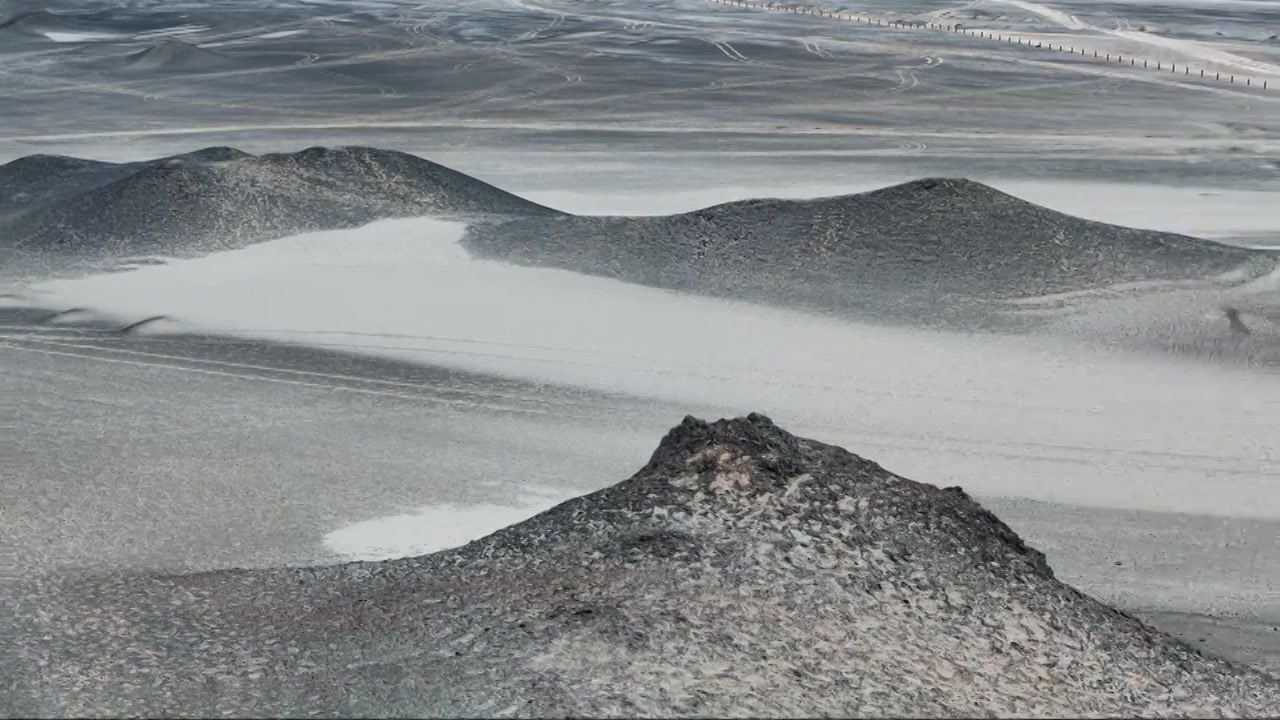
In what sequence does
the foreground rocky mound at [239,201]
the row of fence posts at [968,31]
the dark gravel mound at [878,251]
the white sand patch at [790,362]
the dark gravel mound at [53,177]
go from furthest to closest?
the row of fence posts at [968,31] → the dark gravel mound at [53,177] → the foreground rocky mound at [239,201] → the dark gravel mound at [878,251] → the white sand patch at [790,362]

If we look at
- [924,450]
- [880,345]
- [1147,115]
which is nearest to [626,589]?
[924,450]

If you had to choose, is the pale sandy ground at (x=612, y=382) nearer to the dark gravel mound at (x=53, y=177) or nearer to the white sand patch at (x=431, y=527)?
the white sand patch at (x=431, y=527)

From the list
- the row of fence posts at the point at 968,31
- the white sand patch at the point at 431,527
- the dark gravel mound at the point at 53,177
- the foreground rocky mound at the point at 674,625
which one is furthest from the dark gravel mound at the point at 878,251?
the row of fence posts at the point at 968,31

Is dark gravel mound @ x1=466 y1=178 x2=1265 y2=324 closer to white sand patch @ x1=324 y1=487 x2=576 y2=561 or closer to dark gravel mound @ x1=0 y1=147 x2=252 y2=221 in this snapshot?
white sand patch @ x1=324 y1=487 x2=576 y2=561

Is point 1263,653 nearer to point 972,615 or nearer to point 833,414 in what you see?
point 972,615

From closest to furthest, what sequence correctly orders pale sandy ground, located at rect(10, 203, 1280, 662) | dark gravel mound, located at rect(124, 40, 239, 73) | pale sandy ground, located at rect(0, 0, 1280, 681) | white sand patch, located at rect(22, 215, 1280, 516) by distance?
1. pale sandy ground, located at rect(10, 203, 1280, 662)
2. pale sandy ground, located at rect(0, 0, 1280, 681)
3. white sand patch, located at rect(22, 215, 1280, 516)
4. dark gravel mound, located at rect(124, 40, 239, 73)

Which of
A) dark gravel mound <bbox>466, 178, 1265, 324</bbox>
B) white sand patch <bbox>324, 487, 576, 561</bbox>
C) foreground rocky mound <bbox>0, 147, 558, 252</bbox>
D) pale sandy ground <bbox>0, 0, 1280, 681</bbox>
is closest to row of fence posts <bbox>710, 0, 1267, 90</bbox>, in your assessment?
pale sandy ground <bbox>0, 0, 1280, 681</bbox>
